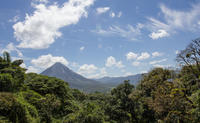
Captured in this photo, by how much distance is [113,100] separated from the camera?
23.2 m

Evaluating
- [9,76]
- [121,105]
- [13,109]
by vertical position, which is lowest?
[121,105]

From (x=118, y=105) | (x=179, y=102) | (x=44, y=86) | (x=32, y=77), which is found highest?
(x=32, y=77)

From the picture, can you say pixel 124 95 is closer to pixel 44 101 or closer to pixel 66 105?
pixel 66 105

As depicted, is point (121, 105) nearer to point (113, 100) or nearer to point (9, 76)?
point (113, 100)

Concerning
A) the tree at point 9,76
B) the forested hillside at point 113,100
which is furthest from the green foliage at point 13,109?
the tree at point 9,76

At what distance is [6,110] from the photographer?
37.4ft

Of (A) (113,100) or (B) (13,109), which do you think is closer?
(B) (13,109)

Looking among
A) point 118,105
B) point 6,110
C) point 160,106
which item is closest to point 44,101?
point 6,110

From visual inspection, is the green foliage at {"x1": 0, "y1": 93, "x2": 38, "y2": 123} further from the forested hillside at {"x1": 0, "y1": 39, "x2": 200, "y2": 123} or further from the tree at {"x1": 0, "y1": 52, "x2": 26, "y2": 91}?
the tree at {"x1": 0, "y1": 52, "x2": 26, "y2": 91}

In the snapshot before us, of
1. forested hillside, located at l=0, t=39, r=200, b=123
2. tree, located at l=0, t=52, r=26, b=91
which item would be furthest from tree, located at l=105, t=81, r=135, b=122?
tree, located at l=0, t=52, r=26, b=91

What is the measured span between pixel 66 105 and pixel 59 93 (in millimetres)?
1967

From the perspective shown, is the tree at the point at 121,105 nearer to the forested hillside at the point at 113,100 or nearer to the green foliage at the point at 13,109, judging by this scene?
the forested hillside at the point at 113,100

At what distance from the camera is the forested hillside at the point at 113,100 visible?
11866 millimetres

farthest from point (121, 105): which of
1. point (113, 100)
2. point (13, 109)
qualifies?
point (13, 109)
